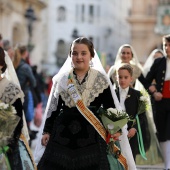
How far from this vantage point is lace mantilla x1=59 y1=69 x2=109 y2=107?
24.2 ft

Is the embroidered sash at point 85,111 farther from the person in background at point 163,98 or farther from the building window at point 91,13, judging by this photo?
the building window at point 91,13

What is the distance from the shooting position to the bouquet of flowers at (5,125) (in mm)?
6512

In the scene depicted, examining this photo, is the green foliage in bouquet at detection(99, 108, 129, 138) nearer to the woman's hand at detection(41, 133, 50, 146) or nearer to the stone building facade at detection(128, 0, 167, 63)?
the woman's hand at detection(41, 133, 50, 146)

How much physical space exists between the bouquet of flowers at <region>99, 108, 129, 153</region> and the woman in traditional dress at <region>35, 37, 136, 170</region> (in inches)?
2.3

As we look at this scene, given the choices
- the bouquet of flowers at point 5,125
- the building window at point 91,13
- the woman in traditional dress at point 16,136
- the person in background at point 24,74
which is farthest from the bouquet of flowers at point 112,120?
the building window at point 91,13

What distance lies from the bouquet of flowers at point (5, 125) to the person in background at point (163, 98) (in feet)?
13.3

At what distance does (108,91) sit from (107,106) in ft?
0.52

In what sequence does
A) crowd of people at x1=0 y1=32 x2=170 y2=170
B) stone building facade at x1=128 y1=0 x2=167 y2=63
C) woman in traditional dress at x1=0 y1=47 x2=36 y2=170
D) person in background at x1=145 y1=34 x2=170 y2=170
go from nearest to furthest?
woman in traditional dress at x1=0 y1=47 x2=36 y2=170
crowd of people at x1=0 y1=32 x2=170 y2=170
person in background at x1=145 y1=34 x2=170 y2=170
stone building facade at x1=128 y1=0 x2=167 y2=63

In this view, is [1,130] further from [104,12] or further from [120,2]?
[120,2]

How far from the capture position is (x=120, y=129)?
748 centimetres

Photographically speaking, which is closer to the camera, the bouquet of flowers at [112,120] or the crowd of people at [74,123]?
the crowd of people at [74,123]

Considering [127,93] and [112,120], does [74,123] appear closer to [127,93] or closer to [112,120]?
[112,120]

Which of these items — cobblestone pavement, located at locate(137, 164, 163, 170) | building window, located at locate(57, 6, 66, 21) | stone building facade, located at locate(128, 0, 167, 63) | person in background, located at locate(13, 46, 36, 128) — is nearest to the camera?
cobblestone pavement, located at locate(137, 164, 163, 170)

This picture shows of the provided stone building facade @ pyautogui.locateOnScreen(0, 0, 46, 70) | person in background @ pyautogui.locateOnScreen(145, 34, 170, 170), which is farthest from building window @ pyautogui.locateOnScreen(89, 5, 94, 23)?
person in background @ pyautogui.locateOnScreen(145, 34, 170, 170)
